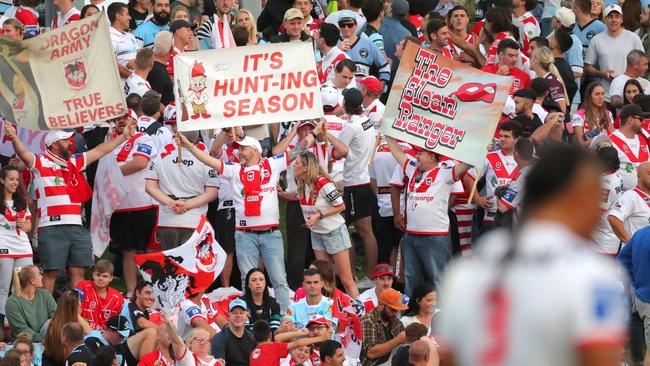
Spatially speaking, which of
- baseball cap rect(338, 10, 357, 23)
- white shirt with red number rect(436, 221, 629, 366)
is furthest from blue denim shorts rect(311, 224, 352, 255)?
white shirt with red number rect(436, 221, 629, 366)

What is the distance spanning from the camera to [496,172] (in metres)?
14.2

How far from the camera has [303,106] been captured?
46.5ft

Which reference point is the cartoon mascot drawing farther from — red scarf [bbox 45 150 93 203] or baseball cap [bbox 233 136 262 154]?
red scarf [bbox 45 150 93 203]

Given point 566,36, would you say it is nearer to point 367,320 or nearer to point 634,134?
point 634,134

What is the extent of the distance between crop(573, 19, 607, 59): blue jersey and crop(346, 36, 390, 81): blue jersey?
3.09 metres

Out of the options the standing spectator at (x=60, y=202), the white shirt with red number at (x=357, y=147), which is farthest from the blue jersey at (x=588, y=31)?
the standing spectator at (x=60, y=202)

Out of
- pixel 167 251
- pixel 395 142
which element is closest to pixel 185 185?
pixel 167 251

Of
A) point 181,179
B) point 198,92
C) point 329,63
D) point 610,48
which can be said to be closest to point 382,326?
point 181,179

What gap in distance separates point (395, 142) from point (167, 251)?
2731mm

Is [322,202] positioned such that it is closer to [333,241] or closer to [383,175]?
[333,241]

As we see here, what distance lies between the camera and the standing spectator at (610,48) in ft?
60.6

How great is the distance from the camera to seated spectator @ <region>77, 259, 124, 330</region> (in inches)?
505

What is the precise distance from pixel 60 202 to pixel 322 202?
2.45 metres

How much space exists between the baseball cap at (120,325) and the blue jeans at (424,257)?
283 centimetres
